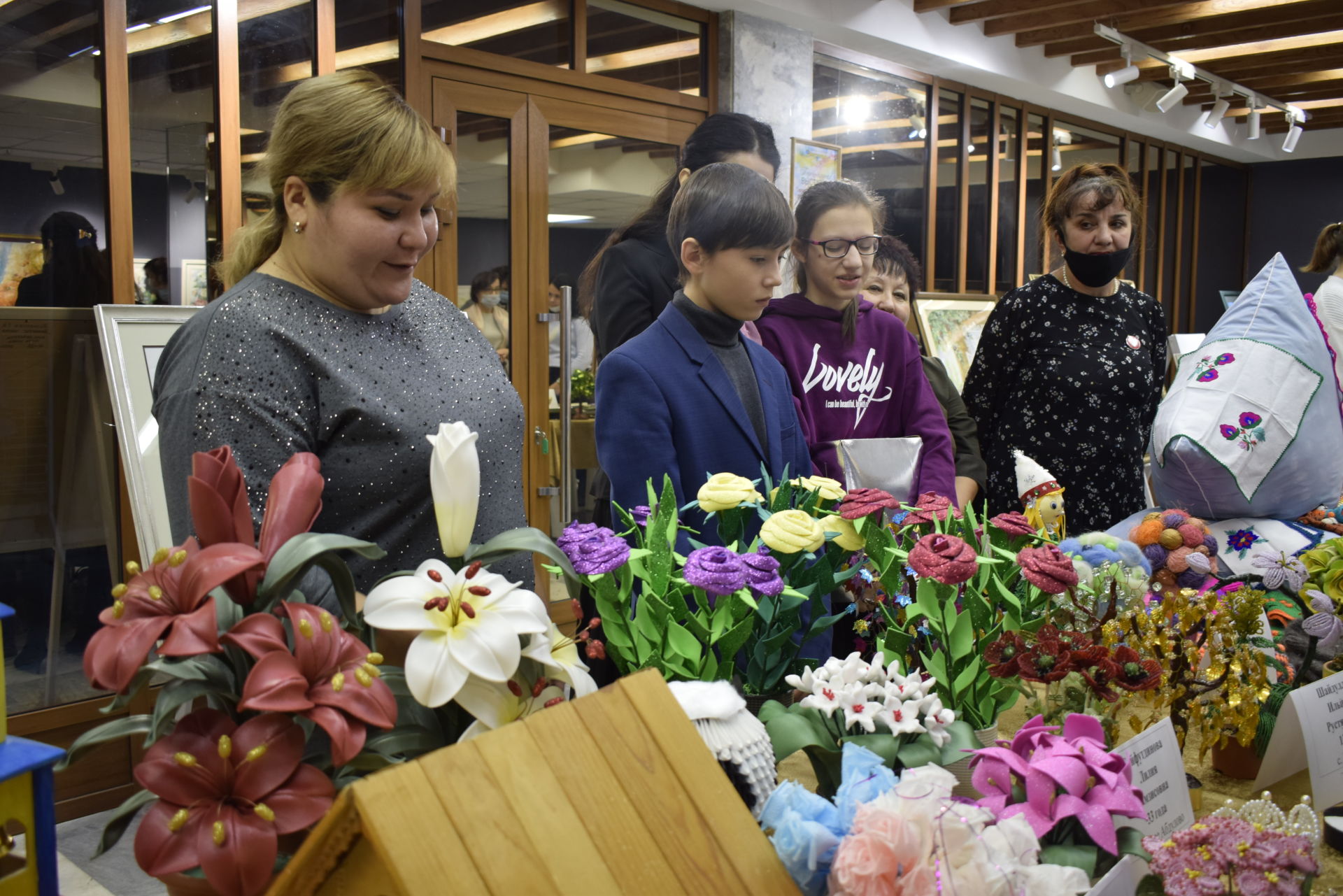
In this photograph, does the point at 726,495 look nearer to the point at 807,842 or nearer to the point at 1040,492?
the point at 807,842

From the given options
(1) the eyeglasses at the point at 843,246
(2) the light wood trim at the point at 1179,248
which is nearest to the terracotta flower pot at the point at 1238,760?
(1) the eyeglasses at the point at 843,246

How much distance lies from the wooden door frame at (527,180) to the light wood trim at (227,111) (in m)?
0.73

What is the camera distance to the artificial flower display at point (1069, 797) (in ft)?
2.61

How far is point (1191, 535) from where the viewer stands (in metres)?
1.44

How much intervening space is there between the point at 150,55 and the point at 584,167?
5.72ft

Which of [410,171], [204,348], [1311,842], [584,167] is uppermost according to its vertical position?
[584,167]

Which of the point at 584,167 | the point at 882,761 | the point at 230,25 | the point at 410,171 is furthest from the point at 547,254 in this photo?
the point at 882,761

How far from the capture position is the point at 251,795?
0.65 meters

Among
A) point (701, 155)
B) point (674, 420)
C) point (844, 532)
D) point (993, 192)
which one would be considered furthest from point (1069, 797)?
point (993, 192)

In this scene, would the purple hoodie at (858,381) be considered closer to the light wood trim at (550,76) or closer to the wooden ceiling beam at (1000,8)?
the light wood trim at (550,76)

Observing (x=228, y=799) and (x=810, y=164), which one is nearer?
(x=228, y=799)

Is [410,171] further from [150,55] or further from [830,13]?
[830,13]

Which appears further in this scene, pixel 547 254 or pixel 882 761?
pixel 547 254

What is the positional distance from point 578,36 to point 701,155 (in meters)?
2.18
